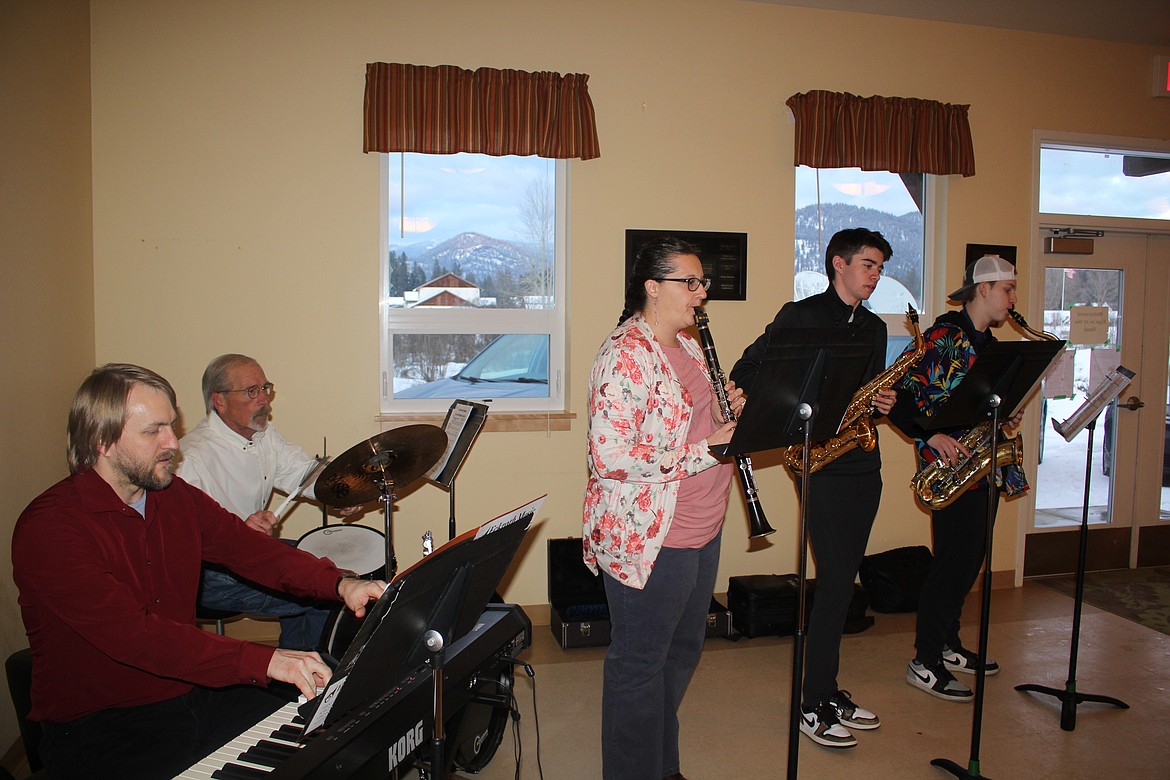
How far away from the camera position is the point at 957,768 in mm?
2561

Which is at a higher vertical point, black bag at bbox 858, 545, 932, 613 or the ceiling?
the ceiling

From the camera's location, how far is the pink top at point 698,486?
2.11m

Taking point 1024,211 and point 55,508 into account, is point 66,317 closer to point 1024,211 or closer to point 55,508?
point 55,508

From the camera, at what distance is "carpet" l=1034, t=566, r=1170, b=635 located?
4164mm

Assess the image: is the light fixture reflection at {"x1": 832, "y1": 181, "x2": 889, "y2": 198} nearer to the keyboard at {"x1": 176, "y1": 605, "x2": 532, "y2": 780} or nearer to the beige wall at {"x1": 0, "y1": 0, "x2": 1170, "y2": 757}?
the beige wall at {"x1": 0, "y1": 0, "x2": 1170, "y2": 757}

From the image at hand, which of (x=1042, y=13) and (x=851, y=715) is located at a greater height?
(x=1042, y=13)

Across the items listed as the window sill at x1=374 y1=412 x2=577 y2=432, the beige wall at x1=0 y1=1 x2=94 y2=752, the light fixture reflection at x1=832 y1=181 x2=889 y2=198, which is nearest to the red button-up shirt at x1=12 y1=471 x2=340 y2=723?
the beige wall at x1=0 y1=1 x2=94 y2=752

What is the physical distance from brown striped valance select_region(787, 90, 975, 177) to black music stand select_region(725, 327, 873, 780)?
248 centimetres

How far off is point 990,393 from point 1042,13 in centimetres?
305

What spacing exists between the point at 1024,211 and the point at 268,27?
431 centimetres

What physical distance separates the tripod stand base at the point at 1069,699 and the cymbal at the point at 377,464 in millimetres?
2584

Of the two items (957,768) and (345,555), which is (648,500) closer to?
(345,555)

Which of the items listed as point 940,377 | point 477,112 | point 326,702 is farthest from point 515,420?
point 326,702

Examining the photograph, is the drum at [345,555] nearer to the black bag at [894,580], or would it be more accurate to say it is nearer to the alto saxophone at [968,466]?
the alto saxophone at [968,466]
